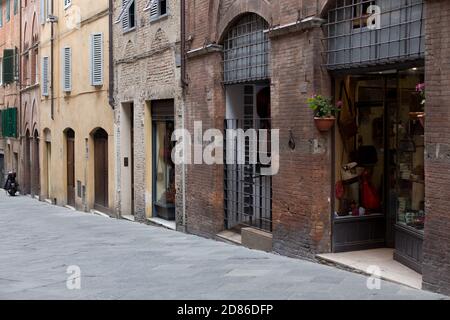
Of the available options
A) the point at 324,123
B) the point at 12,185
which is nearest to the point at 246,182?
the point at 324,123

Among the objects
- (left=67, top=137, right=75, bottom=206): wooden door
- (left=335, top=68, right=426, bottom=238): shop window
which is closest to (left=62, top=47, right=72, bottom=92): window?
(left=67, top=137, right=75, bottom=206): wooden door

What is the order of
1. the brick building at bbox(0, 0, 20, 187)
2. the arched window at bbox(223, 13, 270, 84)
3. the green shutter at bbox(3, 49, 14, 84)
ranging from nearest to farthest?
the arched window at bbox(223, 13, 270, 84) < the brick building at bbox(0, 0, 20, 187) < the green shutter at bbox(3, 49, 14, 84)

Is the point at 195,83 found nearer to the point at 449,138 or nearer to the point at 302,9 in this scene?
the point at 302,9

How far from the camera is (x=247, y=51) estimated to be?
452 inches

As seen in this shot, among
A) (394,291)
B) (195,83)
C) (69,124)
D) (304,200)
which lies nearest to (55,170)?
(69,124)

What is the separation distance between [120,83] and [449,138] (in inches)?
469

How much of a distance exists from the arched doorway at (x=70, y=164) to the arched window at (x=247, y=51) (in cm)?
1230

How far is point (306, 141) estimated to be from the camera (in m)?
9.48

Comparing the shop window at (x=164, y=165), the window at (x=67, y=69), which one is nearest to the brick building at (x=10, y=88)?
the window at (x=67, y=69)

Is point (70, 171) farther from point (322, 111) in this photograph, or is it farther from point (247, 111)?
point (322, 111)

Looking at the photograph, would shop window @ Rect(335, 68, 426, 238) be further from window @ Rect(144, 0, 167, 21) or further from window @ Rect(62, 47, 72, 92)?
window @ Rect(62, 47, 72, 92)

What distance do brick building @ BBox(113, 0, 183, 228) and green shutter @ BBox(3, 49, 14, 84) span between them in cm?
1623

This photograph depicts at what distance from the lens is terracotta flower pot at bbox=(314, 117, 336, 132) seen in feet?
30.0

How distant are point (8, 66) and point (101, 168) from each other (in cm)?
1540
